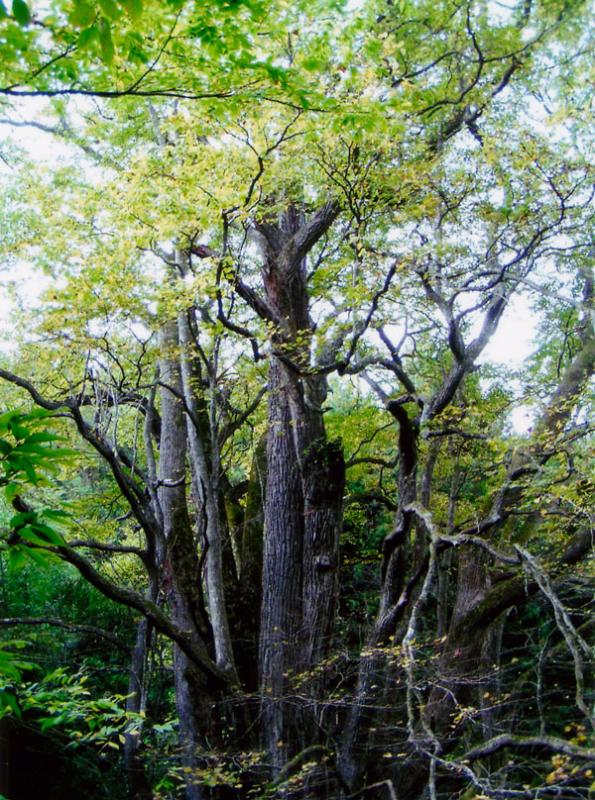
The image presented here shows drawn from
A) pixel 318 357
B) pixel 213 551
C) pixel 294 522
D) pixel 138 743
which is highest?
pixel 318 357

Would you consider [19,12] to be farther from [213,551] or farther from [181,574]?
[181,574]

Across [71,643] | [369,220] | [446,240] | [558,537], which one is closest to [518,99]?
[446,240]

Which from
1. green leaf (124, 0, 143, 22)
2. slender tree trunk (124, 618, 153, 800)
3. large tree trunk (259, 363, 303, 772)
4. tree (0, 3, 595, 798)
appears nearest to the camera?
green leaf (124, 0, 143, 22)

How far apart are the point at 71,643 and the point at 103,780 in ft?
5.64

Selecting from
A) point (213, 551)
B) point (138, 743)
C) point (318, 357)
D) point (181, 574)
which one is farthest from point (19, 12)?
point (138, 743)

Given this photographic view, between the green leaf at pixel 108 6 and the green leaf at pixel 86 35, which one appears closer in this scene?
the green leaf at pixel 108 6

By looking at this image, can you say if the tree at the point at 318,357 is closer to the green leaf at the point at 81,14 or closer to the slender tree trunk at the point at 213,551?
the slender tree trunk at the point at 213,551

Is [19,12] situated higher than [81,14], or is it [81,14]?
[81,14]

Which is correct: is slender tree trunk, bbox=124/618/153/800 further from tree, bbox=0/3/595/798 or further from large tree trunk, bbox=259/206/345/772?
large tree trunk, bbox=259/206/345/772

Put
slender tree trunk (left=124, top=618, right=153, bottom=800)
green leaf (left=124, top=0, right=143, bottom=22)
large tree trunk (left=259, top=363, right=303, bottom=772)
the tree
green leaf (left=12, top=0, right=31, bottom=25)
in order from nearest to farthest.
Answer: green leaf (left=12, top=0, right=31, bottom=25) < green leaf (left=124, top=0, right=143, bottom=22) < the tree < large tree trunk (left=259, top=363, right=303, bottom=772) < slender tree trunk (left=124, top=618, right=153, bottom=800)

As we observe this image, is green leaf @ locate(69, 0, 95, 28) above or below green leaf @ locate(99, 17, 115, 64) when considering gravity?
above

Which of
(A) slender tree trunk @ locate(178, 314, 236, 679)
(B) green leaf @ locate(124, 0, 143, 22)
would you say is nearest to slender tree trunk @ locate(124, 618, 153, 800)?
(A) slender tree trunk @ locate(178, 314, 236, 679)

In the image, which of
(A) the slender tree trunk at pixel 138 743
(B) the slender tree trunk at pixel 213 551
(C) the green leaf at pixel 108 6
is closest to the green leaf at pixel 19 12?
(C) the green leaf at pixel 108 6

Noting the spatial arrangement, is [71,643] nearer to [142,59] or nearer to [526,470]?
[526,470]
